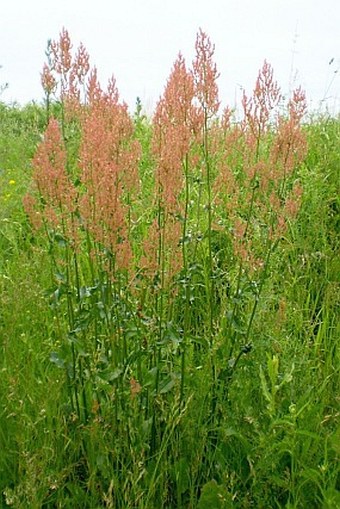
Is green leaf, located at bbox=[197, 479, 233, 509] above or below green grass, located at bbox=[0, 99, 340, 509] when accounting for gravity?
below

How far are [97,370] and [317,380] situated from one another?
34.0 inches

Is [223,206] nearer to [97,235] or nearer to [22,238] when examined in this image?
[22,238]

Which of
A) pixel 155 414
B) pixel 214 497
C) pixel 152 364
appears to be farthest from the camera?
pixel 152 364

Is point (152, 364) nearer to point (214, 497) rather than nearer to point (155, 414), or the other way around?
point (155, 414)

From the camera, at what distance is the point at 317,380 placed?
8.26 ft

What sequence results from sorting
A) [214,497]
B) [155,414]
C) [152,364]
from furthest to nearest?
[152,364]
[155,414]
[214,497]

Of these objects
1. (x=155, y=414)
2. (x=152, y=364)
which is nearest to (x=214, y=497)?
(x=155, y=414)

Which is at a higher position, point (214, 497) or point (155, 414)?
point (155, 414)

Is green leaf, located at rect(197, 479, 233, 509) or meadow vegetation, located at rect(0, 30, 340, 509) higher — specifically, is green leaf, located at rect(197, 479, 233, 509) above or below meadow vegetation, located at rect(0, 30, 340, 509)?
below

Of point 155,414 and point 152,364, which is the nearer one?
point 155,414

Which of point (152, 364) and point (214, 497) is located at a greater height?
point (152, 364)

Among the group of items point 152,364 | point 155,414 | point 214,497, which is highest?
point 152,364

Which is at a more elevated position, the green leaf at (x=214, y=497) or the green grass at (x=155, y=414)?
the green grass at (x=155, y=414)

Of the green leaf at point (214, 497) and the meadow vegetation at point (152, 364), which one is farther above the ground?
the meadow vegetation at point (152, 364)
